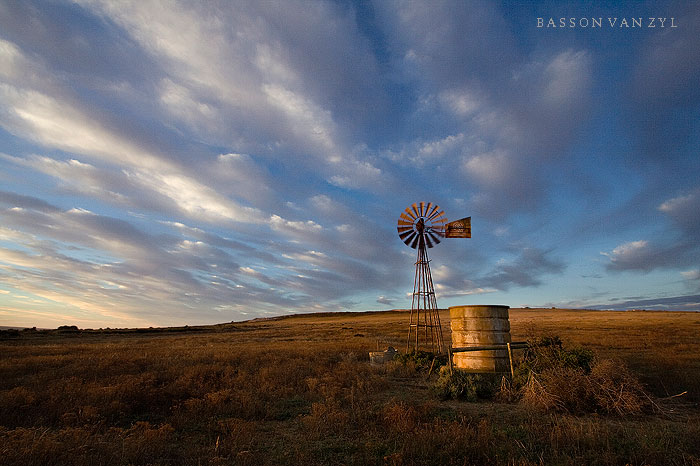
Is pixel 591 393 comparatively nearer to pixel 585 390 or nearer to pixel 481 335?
pixel 585 390

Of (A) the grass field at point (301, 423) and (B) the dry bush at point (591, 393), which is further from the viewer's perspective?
(B) the dry bush at point (591, 393)

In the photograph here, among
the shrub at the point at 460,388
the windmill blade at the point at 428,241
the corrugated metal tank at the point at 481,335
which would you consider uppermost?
the windmill blade at the point at 428,241

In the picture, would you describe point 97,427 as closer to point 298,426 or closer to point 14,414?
point 14,414

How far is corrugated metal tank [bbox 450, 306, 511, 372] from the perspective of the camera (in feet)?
51.9

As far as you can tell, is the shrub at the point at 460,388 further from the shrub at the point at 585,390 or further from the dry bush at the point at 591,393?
the dry bush at the point at 591,393

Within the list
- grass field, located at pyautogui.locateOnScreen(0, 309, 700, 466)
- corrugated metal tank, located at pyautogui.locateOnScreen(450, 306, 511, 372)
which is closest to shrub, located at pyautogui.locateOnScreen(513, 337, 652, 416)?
grass field, located at pyautogui.locateOnScreen(0, 309, 700, 466)

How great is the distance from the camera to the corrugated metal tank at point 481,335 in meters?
15.8

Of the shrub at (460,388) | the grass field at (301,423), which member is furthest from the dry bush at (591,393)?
the shrub at (460,388)

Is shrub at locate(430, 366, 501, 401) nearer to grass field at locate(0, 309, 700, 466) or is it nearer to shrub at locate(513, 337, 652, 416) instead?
grass field at locate(0, 309, 700, 466)

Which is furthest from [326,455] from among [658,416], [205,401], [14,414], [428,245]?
[428,245]

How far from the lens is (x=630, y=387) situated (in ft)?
36.8

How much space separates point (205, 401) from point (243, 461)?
489 centimetres

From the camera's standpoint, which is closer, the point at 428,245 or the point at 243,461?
the point at 243,461

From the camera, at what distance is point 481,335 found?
1631cm
